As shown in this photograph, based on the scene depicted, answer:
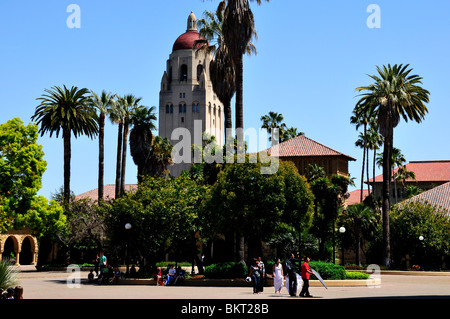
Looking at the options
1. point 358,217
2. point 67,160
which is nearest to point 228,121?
point 67,160

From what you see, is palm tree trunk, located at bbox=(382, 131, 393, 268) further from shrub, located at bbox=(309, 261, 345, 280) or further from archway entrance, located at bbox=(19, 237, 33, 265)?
archway entrance, located at bbox=(19, 237, 33, 265)

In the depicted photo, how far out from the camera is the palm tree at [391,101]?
52.2m

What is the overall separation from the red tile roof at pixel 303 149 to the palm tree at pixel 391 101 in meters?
17.6

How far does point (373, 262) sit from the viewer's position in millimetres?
57875

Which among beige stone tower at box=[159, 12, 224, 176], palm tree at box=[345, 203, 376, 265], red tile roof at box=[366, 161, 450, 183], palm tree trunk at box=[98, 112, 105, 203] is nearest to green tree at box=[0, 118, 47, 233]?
palm tree trunk at box=[98, 112, 105, 203]

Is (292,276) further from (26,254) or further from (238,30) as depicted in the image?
(26,254)

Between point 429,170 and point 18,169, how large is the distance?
82.8 metres

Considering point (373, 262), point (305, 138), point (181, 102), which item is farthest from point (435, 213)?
point (181, 102)

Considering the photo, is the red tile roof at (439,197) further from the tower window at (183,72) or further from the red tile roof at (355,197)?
the tower window at (183,72)

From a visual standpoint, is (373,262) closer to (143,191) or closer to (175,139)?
(143,191)

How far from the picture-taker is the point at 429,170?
105m

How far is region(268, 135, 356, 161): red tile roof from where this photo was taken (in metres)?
71.7
